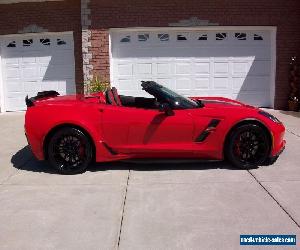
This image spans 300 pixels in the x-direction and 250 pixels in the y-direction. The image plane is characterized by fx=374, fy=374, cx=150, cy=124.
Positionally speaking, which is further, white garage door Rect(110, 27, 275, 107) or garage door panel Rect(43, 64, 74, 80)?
garage door panel Rect(43, 64, 74, 80)

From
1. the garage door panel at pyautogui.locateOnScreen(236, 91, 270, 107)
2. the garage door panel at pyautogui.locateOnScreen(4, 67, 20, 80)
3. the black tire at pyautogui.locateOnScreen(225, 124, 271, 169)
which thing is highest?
the garage door panel at pyautogui.locateOnScreen(4, 67, 20, 80)

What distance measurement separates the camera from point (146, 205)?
4.34 m

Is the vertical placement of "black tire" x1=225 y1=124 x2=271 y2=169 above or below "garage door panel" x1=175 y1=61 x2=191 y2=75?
below

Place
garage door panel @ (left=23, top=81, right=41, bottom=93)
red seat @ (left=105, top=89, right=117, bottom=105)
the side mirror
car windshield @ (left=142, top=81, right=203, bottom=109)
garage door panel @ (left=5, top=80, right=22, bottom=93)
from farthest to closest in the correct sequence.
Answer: garage door panel @ (left=5, top=80, right=22, bottom=93)
garage door panel @ (left=23, top=81, right=41, bottom=93)
red seat @ (left=105, top=89, right=117, bottom=105)
car windshield @ (left=142, top=81, right=203, bottom=109)
the side mirror

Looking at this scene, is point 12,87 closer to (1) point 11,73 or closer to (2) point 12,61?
(1) point 11,73

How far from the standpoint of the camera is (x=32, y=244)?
11.5 ft

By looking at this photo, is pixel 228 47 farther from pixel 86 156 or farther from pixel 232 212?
pixel 232 212

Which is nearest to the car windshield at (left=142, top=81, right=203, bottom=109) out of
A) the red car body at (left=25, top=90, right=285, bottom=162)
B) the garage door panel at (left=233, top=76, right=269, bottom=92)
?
the red car body at (left=25, top=90, right=285, bottom=162)

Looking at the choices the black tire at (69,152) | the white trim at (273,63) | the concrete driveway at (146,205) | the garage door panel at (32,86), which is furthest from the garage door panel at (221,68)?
the black tire at (69,152)

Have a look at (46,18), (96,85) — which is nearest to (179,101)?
(96,85)

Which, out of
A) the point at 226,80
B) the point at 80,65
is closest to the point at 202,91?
the point at 226,80

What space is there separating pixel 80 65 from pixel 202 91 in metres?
3.96

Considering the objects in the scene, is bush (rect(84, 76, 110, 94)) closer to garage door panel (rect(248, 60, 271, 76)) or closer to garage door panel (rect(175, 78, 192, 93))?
garage door panel (rect(175, 78, 192, 93))

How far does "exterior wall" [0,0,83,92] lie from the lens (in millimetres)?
11625
